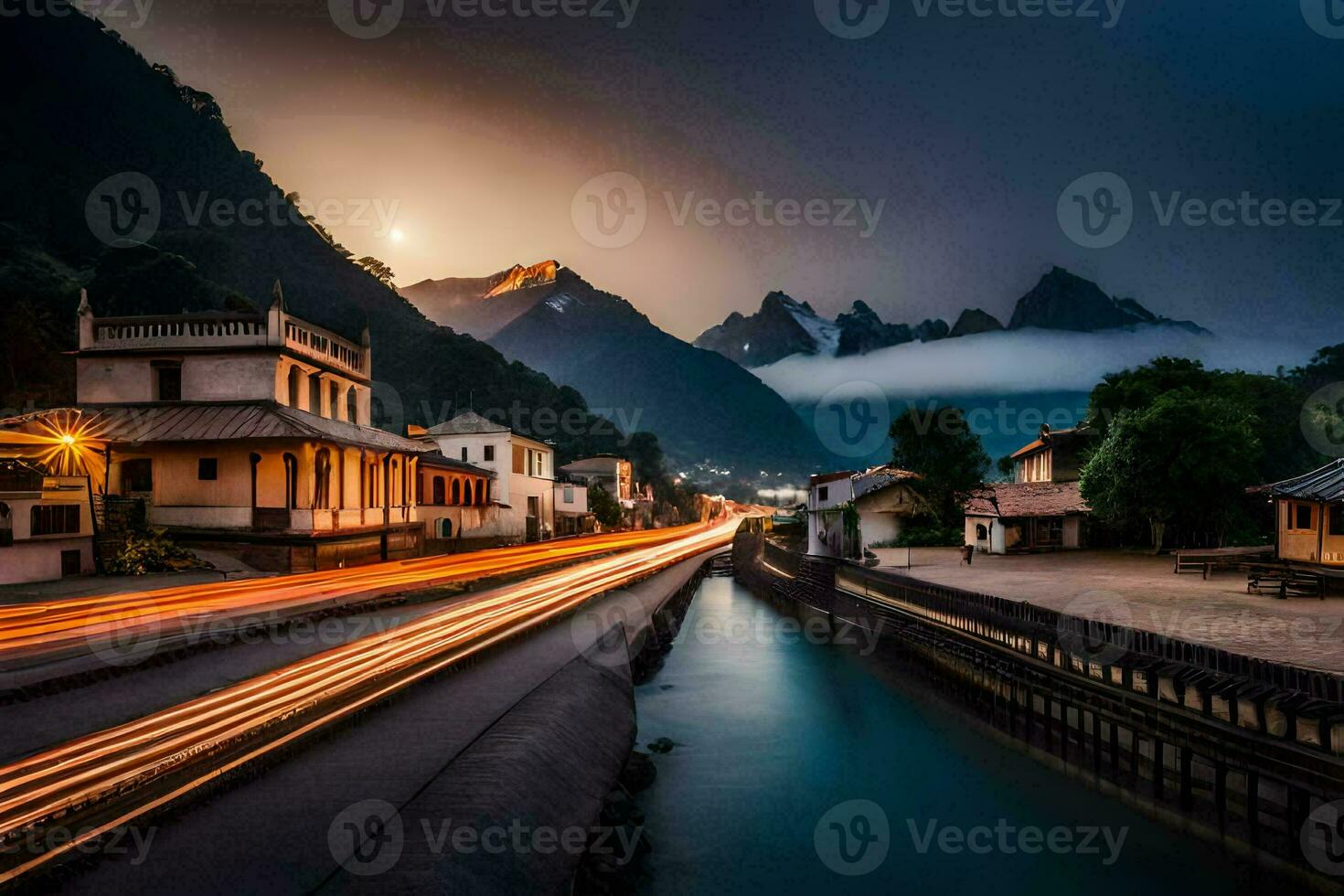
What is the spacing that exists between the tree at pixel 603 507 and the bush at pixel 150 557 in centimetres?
5669

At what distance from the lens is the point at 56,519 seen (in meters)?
26.2

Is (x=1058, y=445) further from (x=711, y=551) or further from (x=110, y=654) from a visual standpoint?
(x=110, y=654)

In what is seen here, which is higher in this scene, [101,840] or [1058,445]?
[1058,445]

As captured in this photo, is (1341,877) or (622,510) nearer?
(1341,877)

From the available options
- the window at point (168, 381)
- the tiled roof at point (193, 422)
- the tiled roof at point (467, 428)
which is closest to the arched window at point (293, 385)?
the tiled roof at point (193, 422)

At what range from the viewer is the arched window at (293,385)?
120 ft

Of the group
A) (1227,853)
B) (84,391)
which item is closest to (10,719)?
(1227,853)

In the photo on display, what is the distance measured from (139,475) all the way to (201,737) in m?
27.3

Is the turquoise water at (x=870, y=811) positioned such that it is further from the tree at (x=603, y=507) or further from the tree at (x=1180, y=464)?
the tree at (x=603, y=507)

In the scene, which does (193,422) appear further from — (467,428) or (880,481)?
(880,481)

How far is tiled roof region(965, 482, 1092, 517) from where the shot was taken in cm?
4962

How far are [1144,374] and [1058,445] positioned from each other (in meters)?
8.23

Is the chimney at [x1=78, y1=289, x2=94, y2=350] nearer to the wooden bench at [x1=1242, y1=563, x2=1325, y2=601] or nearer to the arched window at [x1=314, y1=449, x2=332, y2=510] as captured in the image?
the arched window at [x1=314, y1=449, x2=332, y2=510]

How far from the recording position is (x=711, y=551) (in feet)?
249
